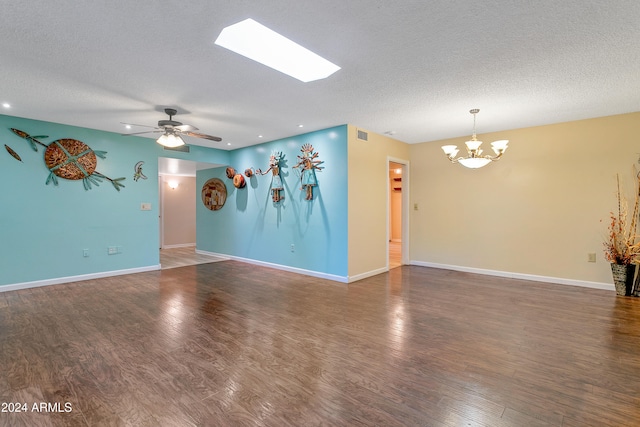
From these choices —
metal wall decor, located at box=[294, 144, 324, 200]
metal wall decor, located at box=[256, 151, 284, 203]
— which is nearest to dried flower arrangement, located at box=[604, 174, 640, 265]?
metal wall decor, located at box=[294, 144, 324, 200]

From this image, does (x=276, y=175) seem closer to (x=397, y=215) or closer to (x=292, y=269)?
(x=292, y=269)

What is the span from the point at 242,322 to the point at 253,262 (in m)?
3.44

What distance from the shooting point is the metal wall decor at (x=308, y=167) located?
5332 millimetres

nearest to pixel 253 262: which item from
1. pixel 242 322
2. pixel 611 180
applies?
pixel 242 322

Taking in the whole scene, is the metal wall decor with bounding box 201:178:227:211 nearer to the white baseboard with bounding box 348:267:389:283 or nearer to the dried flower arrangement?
the white baseboard with bounding box 348:267:389:283

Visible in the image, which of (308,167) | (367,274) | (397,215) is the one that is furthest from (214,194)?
(397,215)

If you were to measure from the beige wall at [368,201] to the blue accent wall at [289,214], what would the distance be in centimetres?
17

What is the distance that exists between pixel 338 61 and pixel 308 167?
8.81ft

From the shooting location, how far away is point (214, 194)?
765 centimetres

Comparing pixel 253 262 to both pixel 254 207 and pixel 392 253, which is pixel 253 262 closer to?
pixel 254 207

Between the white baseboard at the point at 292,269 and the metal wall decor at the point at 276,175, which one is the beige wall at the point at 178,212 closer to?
the white baseboard at the point at 292,269

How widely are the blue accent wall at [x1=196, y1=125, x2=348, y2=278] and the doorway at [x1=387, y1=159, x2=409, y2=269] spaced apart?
133 cm

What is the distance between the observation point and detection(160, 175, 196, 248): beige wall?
923 cm

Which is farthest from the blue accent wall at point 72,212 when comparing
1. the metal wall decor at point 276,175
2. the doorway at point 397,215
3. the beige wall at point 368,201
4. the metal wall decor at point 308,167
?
the doorway at point 397,215
